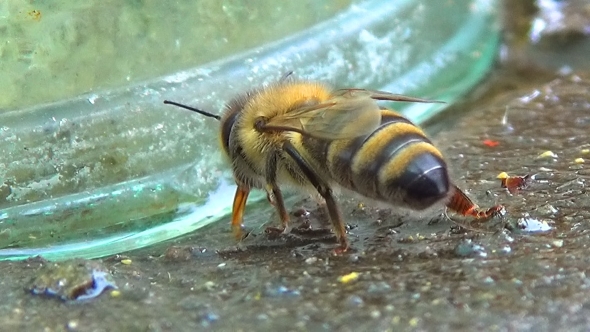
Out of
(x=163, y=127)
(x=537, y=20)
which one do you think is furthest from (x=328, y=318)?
(x=537, y=20)

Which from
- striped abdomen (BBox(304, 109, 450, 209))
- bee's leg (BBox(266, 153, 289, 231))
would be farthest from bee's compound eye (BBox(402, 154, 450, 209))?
bee's leg (BBox(266, 153, 289, 231))

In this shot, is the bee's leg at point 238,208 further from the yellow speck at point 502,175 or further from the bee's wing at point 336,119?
the yellow speck at point 502,175

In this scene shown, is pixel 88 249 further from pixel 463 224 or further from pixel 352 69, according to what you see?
pixel 352 69

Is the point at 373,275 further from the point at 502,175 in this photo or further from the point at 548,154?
the point at 548,154

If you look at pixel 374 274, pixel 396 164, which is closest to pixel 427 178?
pixel 396 164

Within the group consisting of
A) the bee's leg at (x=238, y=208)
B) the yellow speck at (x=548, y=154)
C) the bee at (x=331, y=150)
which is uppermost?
the bee at (x=331, y=150)

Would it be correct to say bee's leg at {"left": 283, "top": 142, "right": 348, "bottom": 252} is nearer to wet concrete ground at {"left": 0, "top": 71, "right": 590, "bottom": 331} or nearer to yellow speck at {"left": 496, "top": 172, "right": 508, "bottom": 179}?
wet concrete ground at {"left": 0, "top": 71, "right": 590, "bottom": 331}

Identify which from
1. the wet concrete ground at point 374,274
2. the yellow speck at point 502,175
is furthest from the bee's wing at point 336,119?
the yellow speck at point 502,175
